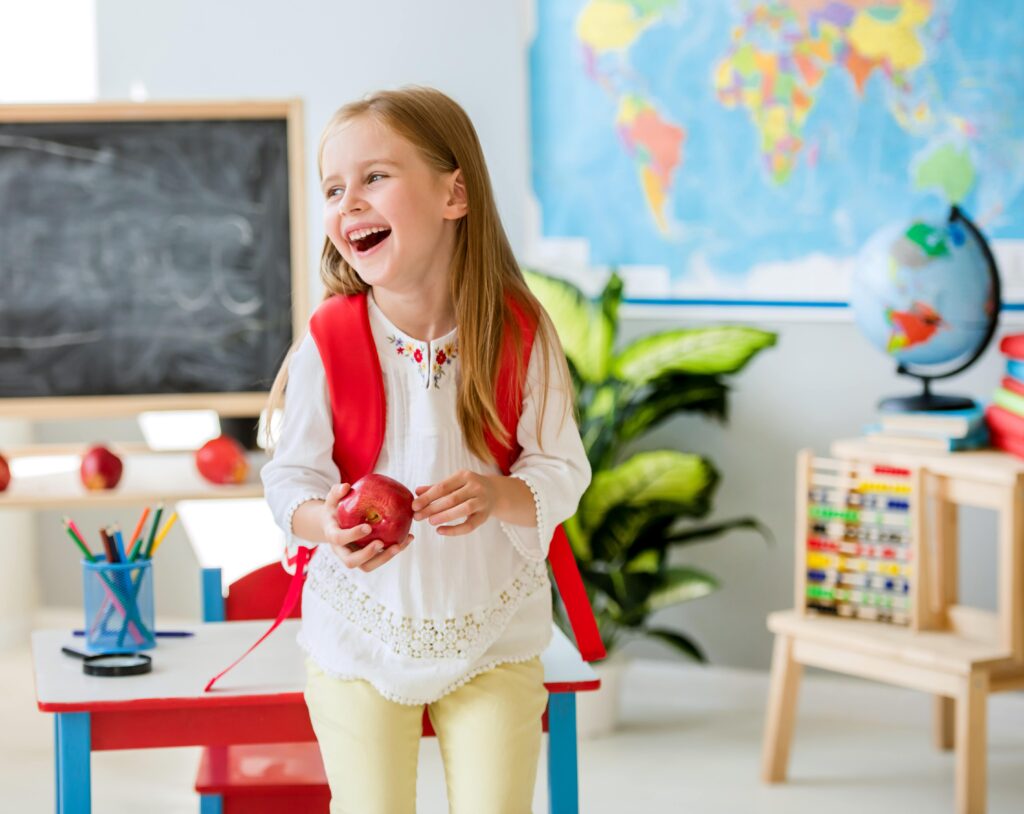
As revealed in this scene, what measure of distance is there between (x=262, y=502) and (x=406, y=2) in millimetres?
1458

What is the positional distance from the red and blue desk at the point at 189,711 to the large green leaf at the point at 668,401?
55.0 inches

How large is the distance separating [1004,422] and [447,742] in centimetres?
151

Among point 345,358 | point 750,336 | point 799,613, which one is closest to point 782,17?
point 750,336

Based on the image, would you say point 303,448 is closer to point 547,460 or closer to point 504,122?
point 547,460

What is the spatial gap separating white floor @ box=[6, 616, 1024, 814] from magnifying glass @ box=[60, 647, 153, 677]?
1034 mm

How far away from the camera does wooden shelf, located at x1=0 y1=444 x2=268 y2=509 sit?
290 cm

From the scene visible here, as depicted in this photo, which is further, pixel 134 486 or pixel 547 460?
pixel 134 486

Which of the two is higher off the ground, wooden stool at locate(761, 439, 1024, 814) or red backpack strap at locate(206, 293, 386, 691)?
red backpack strap at locate(206, 293, 386, 691)

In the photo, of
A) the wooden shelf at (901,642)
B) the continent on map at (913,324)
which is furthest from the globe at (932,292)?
the wooden shelf at (901,642)

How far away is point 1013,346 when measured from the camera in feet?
8.63

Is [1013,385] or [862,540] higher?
[1013,385]

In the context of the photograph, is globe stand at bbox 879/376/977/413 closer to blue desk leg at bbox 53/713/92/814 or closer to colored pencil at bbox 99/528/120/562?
colored pencil at bbox 99/528/120/562

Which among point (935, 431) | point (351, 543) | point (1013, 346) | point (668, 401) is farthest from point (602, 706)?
point (351, 543)

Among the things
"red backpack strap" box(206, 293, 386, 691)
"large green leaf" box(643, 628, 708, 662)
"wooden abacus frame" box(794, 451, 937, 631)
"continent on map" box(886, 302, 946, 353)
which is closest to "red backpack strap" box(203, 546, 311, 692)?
"red backpack strap" box(206, 293, 386, 691)
